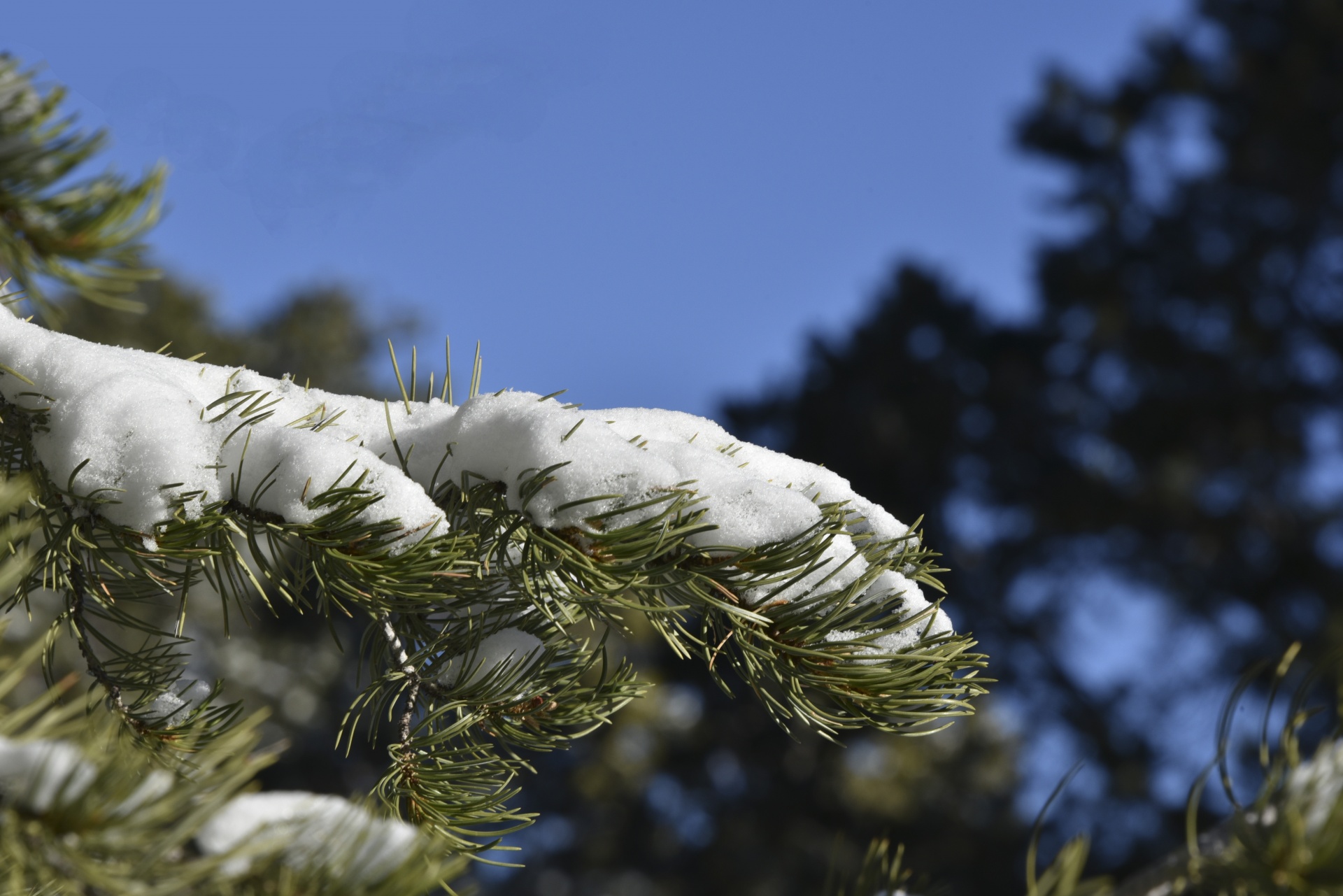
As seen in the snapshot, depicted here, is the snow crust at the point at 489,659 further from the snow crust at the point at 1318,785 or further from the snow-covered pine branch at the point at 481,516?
the snow crust at the point at 1318,785

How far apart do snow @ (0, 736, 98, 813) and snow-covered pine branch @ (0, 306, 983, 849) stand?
0.80 feet

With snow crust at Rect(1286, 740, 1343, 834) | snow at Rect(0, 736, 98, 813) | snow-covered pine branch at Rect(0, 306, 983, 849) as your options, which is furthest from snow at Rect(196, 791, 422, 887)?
snow crust at Rect(1286, 740, 1343, 834)

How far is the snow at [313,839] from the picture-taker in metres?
0.45

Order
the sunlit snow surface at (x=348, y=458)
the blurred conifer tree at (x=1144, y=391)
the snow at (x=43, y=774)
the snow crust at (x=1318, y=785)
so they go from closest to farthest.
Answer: the snow at (x=43, y=774)
the snow crust at (x=1318, y=785)
the sunlit snow surface at (x=348, y=458)
the blurred conifer tree at (x=1144, y=391)

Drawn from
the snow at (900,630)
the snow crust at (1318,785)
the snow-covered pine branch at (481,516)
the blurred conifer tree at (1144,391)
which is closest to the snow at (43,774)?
the snow-covered pine branch at (481,516)

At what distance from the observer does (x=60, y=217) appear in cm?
46

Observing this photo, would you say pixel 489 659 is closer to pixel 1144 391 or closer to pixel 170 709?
pixel 170 709

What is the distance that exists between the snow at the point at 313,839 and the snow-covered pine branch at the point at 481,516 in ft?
0.69

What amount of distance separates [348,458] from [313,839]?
278 millimetres

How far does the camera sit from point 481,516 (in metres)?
0.73

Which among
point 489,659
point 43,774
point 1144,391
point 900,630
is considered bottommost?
point 43,774

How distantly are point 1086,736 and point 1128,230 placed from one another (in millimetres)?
4037

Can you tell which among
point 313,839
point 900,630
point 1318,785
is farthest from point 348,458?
point 1318,785

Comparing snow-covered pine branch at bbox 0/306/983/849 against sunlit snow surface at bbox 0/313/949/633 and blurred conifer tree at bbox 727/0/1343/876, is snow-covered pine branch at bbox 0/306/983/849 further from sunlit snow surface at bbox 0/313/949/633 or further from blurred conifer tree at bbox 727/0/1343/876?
blurred conifer tree at bbox 727/0/1343/876
